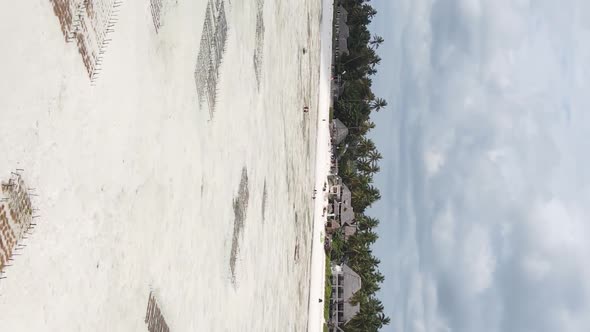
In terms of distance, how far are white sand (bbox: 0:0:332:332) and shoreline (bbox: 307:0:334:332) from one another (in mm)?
12712

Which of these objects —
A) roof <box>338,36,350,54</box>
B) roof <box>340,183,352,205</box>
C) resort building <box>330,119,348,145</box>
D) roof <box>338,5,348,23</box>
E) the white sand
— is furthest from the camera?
roof <box>338,5,348,23</box>

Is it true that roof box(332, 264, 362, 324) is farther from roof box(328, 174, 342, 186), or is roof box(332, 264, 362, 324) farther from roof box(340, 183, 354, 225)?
roof box(328, 174, 342, 186)

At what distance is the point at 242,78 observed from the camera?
10.9m

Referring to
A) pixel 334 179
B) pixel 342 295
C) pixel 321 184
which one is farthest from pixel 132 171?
pixel 334 179

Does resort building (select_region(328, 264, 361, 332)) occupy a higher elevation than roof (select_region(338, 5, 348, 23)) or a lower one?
lower

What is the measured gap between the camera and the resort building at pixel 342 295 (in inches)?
1303

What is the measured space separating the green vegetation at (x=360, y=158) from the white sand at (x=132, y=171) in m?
22.7

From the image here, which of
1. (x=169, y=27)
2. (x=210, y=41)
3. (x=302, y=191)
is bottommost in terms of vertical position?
(x=169, y=27)

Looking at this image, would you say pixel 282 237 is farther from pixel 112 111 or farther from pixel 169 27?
pixel 112 111

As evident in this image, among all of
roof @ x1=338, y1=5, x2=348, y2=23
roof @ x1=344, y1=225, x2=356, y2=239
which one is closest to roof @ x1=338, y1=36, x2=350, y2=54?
roof @ x1=338, y1=5, x2=348, y2=23

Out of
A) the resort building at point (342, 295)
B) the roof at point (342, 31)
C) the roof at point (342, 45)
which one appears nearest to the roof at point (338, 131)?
the roof at point (342, 45)

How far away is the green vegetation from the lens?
A: 35.3 meters

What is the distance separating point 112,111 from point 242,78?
243 inches

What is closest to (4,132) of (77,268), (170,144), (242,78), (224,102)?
Answer: (77,268)
